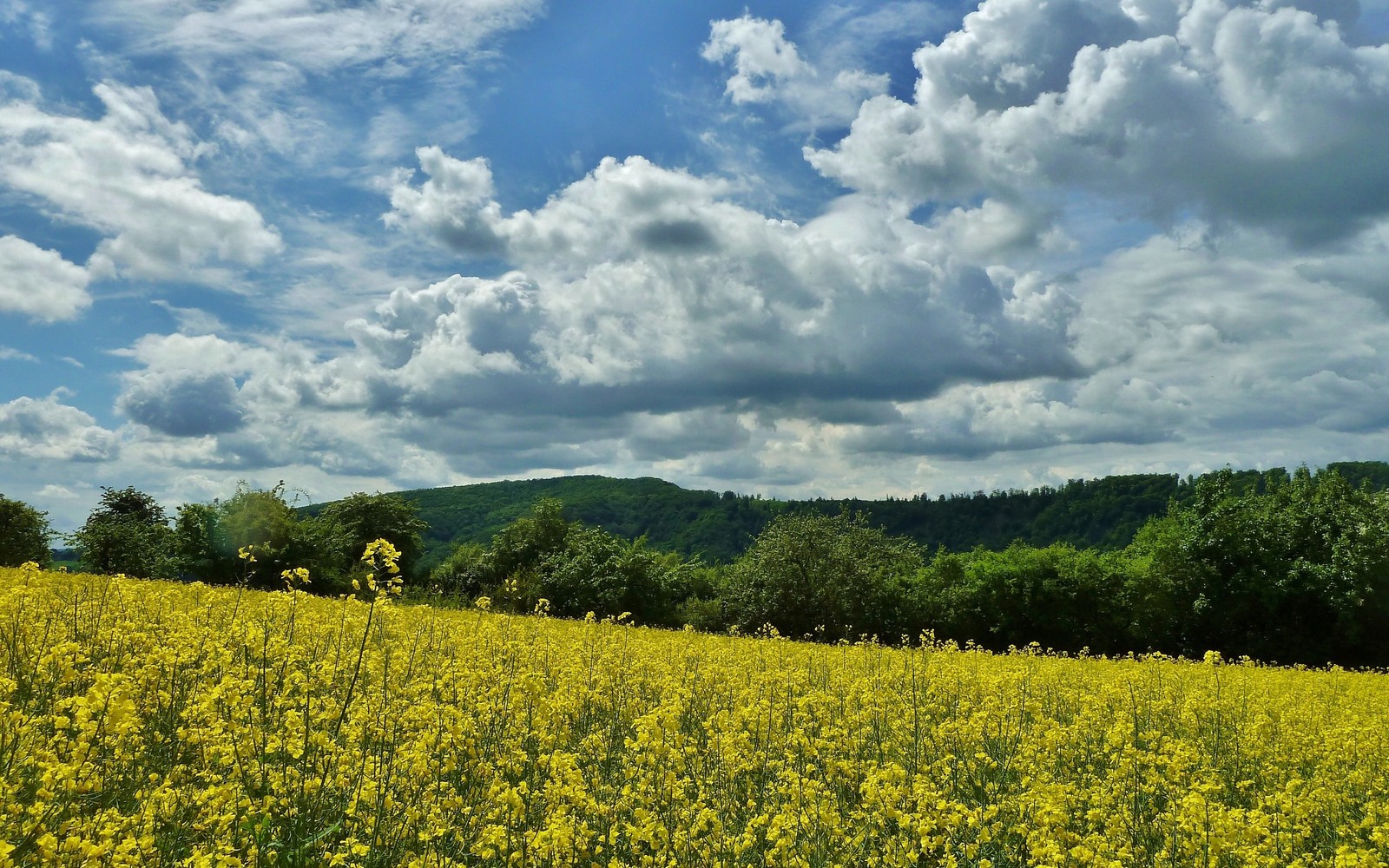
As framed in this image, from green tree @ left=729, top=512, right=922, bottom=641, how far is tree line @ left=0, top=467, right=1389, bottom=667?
7 centimetres

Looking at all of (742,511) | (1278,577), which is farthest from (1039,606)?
(742,511)

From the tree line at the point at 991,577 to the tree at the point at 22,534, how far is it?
658mm

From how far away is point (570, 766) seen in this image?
5.62 meters

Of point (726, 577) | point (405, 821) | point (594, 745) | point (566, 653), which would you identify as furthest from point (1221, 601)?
point (405, 821)

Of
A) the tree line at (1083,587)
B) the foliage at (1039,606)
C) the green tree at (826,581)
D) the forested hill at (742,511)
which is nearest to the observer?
the tree line at (1083,587)

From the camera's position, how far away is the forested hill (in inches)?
4429

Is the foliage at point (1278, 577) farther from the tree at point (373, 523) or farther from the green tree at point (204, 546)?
the green tree at point (204, 546)

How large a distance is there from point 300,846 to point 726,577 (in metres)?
37.6

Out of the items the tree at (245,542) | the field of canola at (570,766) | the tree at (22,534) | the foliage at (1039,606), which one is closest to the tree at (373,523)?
the tree at (245,542)

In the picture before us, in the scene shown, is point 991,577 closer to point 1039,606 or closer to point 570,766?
point 1039,606

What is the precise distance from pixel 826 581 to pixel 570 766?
103 feet

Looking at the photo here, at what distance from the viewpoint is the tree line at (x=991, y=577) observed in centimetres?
3300

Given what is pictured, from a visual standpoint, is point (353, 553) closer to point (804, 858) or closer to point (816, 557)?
point (816, 557)

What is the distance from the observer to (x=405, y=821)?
5.33m
